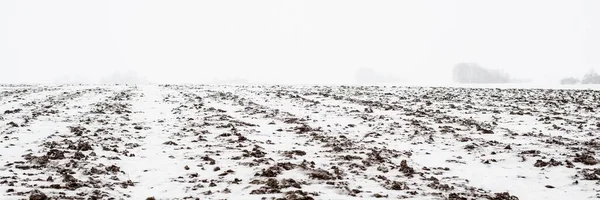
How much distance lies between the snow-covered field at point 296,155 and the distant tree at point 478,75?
7218cm

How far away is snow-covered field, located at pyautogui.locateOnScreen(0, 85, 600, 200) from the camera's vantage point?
8359 mm

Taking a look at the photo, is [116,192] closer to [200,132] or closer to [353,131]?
[200,132]

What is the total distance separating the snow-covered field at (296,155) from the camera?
836 centimetres

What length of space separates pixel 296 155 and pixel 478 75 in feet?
279

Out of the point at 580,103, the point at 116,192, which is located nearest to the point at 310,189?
the point at 116,192

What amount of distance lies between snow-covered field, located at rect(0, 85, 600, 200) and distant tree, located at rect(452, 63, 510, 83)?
7218 cm

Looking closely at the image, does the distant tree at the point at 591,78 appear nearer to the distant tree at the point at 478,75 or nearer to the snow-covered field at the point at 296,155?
the distant tree at the point at 478,75

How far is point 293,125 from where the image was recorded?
16.5m

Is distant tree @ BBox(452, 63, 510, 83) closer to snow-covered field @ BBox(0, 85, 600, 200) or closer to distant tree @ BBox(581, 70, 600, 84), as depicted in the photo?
distant tree @ BBox(581, 70, 600, 84)

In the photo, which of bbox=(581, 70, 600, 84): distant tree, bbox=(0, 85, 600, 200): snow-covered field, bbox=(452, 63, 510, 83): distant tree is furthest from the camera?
bbox=(452, 63, 510, 83): distant tree

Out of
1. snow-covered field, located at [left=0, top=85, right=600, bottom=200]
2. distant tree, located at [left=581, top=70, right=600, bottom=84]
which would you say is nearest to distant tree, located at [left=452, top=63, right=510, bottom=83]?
distant tree, located at [left=581, top=70, right=600, bottom=84]

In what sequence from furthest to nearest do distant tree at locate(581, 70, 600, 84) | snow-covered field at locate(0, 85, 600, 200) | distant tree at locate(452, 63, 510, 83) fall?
distant tree at locate(452, 63, 510, 83), distant tree at locate(581, 70, 600, 84), snow-covered field at locate(0, 85, 600, 200)

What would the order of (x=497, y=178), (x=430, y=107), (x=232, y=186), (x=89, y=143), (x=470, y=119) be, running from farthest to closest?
(x=430, y=107) < (x=470, y=119) < (x=89, y=143) < (x=497, y=178) < (x=232, y=186)

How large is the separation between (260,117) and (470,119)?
8.34 metres
